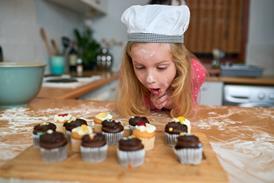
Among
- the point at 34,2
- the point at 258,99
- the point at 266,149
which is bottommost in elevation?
the point at 258,99

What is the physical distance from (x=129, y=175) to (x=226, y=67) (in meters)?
2.21

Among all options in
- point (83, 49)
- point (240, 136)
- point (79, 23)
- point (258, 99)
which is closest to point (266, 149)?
point (240, 136)

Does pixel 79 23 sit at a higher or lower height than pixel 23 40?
higher

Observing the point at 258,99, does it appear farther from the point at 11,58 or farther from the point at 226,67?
the point at 11,58

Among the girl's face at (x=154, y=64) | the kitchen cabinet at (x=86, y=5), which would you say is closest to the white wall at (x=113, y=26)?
the kitchen cabinet at (x=86, y=5)

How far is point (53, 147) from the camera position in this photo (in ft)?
1.92

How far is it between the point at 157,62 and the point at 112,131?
0.99 feet

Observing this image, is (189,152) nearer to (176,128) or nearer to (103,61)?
(176,128)

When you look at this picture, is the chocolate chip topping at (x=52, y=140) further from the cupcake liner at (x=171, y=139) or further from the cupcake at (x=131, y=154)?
the cupcake liner at (x=171, y=139)

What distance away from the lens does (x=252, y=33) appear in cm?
291

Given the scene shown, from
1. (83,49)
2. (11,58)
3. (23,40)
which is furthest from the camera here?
(83,49)

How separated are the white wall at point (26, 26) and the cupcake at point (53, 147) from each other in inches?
51.7

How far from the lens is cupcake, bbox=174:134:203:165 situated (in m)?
0.58

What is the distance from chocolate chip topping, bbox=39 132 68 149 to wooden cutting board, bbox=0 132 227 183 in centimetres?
3
